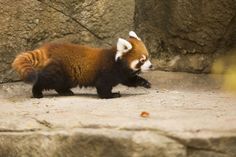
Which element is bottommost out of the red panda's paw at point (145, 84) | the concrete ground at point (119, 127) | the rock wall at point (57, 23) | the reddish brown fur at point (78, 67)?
the concrete ground at point (119, 127)

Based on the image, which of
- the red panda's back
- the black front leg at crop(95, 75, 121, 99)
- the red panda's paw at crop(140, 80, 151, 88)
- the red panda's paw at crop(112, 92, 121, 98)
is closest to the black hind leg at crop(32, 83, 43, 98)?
the red panda's back

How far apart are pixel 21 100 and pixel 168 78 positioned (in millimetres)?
1785

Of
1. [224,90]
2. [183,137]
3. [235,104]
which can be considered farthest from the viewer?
[224,90]

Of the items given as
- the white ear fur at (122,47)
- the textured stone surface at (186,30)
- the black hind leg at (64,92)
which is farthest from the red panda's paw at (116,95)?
the textured stone surface at (186,30)

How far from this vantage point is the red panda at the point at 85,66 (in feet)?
19.5

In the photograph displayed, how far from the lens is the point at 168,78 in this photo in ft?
22.2

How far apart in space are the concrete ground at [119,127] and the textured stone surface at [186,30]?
46.9 inches

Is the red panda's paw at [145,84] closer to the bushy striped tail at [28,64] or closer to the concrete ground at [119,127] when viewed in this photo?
the concrete ground at [119,127]

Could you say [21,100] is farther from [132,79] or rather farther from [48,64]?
[132,79]

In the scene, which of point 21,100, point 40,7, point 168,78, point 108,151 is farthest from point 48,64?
point 108,151

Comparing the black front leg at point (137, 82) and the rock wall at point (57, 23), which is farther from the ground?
the rock wall at point (57, 23)

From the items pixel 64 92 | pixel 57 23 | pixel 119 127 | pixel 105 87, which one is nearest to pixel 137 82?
pixel 105 87

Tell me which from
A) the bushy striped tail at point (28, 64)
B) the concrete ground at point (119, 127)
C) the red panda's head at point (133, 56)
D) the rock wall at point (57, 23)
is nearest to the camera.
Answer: the concrete ground at point (119, 127)

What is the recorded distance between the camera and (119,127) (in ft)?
14.1
